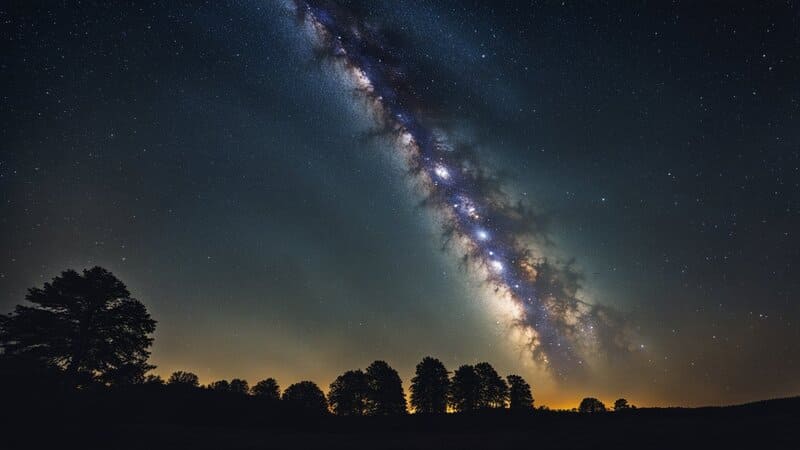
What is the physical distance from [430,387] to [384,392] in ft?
24.6

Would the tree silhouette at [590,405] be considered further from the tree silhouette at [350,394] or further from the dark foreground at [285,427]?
the dark foreground at [285,427]

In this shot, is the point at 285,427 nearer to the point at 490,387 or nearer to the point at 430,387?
the point at 430,387

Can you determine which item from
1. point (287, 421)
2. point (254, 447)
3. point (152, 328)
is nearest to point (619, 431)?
point (254, 447)

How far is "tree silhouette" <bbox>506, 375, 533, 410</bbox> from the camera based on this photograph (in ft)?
205

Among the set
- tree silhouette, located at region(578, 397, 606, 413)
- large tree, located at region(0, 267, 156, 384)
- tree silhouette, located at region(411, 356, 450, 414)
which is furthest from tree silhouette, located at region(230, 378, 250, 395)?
tree silhouette, located at region(578, 397, 606, 413)

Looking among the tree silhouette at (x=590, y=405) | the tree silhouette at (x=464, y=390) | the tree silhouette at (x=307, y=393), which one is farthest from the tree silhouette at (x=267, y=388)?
the tree silhouette at (x=590, y=405)

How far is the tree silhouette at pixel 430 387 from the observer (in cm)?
5578

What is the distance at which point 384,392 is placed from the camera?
54750mm

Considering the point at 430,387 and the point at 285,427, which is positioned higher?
the point at 430,387

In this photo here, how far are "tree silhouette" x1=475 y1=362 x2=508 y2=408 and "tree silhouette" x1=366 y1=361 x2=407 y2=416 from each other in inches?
536

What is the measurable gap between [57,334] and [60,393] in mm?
10807

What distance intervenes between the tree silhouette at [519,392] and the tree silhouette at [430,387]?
1364 cm

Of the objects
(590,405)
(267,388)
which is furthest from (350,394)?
(590,405)

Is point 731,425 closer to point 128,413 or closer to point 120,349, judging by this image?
point 128,413
